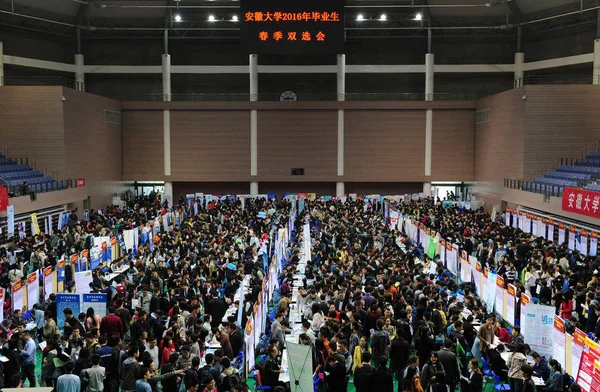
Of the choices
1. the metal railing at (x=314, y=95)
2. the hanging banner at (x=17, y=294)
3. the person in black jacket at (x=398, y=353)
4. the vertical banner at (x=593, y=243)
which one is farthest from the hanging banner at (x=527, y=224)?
the hanging banner at (x=17, y=294)

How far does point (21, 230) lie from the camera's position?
2647 cm

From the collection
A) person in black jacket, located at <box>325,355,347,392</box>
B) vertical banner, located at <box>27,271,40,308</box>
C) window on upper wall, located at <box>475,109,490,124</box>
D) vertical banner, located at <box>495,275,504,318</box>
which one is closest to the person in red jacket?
vertical banner, located at <box>27,271,40,308</box>

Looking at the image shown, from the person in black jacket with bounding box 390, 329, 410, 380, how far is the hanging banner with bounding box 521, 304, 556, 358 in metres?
2.74

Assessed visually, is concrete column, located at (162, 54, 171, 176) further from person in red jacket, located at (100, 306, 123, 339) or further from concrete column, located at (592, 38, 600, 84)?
person in red jacket, located at (100, 306, 123, 339)

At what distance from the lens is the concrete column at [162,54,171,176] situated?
4128cm

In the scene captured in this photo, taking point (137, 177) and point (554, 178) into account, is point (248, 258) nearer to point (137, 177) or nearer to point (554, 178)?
point (554, 178)

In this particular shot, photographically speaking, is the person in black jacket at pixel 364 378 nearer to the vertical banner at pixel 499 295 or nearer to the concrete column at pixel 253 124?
the vertical banner at pixel 499 295

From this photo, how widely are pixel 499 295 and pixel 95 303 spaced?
32.3ft

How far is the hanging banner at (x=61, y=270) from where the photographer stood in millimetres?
17467

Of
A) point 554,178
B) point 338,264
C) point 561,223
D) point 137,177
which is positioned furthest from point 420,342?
point 137,177

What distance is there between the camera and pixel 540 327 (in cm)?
1232

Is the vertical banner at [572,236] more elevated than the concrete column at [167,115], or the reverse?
the concrete column at [167,115]

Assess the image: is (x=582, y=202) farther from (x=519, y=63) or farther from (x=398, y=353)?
(x=519, y=63)

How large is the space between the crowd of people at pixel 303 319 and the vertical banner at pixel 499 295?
436mm
